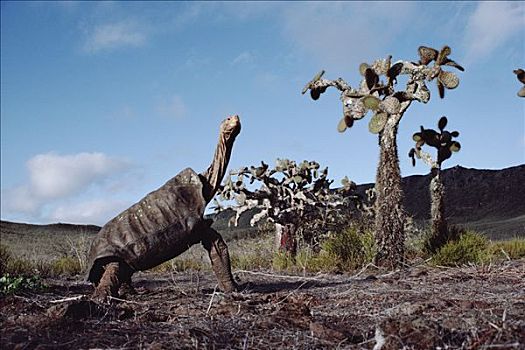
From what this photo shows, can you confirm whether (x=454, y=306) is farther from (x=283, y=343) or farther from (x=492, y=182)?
(x=492, y=182)

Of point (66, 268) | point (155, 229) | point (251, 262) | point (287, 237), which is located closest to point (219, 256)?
point (155, 229)

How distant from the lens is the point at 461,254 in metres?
9.39

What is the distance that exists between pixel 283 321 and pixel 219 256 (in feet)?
6.87

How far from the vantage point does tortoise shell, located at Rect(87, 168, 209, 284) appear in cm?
617

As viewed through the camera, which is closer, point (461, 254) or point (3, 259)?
point (461, 254)

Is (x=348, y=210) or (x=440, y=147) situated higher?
(x=440, y=147)

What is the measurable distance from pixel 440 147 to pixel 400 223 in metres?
2.44

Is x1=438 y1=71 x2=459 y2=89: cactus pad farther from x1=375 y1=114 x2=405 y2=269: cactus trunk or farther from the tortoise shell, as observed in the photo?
the tortoise shell

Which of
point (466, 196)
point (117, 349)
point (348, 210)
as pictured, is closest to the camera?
point (117, 349)

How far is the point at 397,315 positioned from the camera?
177 inches

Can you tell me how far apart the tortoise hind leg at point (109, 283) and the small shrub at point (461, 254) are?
16.0ft

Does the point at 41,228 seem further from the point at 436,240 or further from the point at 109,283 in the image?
the point at 109,283

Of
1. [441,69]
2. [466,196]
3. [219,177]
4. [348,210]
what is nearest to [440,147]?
[441,69]

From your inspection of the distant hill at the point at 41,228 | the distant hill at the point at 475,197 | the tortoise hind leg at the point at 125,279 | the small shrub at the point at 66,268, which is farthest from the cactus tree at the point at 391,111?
the distant hill at the point at 41,228
